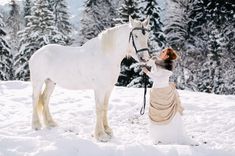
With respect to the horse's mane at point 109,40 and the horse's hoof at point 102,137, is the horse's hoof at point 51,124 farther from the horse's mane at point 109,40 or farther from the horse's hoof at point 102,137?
the horse's mane at point 109,40

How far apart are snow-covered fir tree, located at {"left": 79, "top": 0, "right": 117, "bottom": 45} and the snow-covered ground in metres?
18.9

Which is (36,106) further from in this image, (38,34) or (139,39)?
(38,34)

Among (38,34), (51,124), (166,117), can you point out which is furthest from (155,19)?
(166,117)

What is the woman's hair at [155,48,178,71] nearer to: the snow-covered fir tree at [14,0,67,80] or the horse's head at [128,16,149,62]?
the horse's head at [128,16,149,62]

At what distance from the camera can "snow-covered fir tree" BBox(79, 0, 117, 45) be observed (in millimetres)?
30250

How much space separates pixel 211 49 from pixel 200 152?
824 inches

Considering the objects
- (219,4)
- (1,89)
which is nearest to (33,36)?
(219,4)

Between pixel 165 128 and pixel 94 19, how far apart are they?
2572 centimetres

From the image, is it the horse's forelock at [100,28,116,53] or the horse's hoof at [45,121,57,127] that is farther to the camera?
the horse's hoof at [45,121,57,127]

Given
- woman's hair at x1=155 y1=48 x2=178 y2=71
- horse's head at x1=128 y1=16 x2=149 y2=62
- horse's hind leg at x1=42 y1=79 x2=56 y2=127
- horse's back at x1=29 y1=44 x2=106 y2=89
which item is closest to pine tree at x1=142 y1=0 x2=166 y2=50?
horse's hind leg at x1=42 y1=79 x2=56 y2=127

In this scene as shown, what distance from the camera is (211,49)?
25.5 meters

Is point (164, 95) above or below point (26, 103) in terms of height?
above

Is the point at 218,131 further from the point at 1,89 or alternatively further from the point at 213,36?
the point at 213,36

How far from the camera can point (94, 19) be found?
3119 cm
